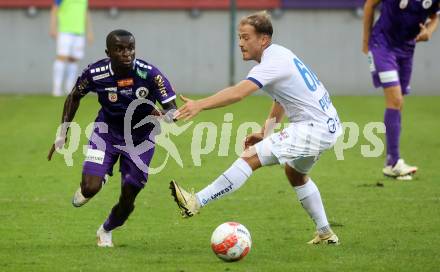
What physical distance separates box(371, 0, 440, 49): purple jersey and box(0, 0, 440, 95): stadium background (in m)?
11.2

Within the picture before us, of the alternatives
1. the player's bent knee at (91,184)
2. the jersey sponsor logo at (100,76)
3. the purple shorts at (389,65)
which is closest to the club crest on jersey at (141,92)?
the jersey sponsor logo at (100,76)

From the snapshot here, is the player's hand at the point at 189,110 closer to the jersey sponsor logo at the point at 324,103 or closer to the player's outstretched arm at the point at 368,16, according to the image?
the jersey sponsor logo at the point at 324,103

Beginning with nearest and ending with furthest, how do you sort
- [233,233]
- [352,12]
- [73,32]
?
[233,233] → [73,32] → [352,12]

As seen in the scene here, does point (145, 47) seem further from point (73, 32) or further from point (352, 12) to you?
point (352, 12)

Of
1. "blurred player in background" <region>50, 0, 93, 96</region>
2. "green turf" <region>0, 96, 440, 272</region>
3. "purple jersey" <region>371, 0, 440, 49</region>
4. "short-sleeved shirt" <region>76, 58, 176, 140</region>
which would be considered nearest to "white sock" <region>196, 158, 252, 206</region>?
"green turf" <region>0, 96, 440, 272</region>

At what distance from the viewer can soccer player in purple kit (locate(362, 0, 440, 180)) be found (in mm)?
12773

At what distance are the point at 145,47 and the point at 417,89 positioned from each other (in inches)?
250

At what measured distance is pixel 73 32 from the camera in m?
22.1

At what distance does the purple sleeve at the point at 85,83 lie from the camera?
8875 millimetres

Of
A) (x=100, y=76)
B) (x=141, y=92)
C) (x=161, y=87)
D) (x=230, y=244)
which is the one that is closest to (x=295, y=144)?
(x=230, y=244)

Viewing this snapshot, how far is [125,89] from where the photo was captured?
880 centimetres

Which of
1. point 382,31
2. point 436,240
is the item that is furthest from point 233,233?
point 382,31

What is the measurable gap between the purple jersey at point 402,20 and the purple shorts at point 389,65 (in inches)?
3.2

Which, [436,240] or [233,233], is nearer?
[233,233]
